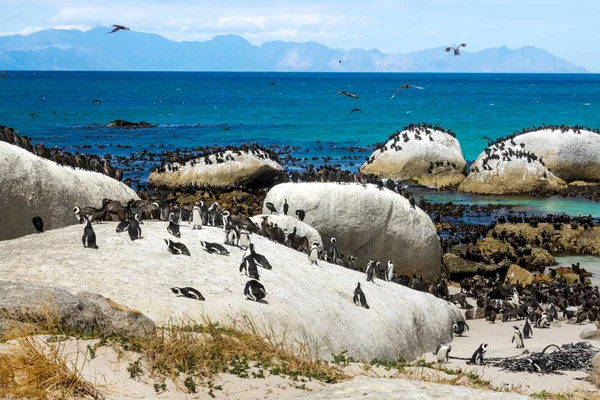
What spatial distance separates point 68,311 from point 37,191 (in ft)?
28.9

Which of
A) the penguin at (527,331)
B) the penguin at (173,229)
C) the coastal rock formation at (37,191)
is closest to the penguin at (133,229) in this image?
the penguin at (173,229)

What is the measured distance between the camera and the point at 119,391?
8.65 meters

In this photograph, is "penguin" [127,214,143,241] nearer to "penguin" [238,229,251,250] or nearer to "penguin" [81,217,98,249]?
"penguin" [81,217,98,249]

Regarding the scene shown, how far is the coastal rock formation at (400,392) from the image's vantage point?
26.1 ft

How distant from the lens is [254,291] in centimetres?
1343

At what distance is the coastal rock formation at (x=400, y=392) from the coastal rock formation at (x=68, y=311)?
2.93 m

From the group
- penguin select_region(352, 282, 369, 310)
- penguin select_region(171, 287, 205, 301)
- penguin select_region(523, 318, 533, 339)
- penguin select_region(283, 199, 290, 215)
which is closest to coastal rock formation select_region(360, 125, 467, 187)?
penguin select_region(283, 199, 290, 215)

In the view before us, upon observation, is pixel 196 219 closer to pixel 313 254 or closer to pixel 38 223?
pixel 313 254

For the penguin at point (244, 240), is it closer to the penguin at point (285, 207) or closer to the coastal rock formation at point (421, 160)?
the penguin at point (285, 207)

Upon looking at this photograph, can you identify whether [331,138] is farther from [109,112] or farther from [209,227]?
[209,227]

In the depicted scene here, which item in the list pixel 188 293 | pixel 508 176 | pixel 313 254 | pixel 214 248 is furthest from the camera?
pixel 508 176

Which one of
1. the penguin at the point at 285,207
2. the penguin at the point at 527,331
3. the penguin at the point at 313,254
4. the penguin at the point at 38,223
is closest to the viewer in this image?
the penguin at the point at 313,254

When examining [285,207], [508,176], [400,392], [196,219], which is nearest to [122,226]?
[196,219]

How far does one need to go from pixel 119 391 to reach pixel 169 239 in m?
6.78
